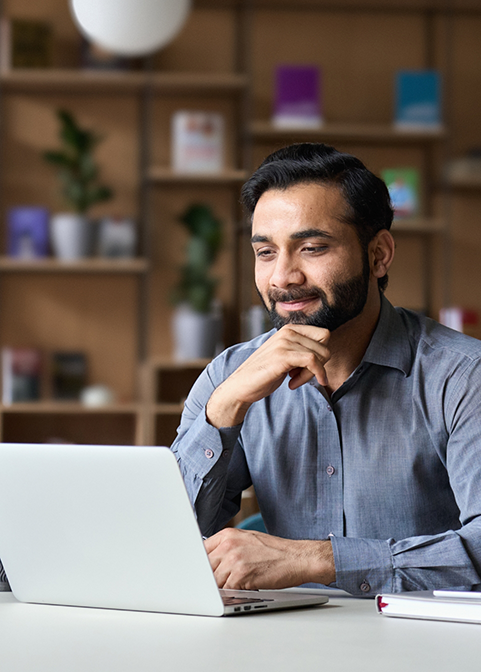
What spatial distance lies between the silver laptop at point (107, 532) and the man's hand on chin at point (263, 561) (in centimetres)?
9

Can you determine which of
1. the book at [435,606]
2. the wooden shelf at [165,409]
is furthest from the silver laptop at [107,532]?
the wooden shelf at [165,409]

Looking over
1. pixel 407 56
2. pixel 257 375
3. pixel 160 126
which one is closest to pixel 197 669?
pixel 257 375

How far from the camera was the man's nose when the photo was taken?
143cm

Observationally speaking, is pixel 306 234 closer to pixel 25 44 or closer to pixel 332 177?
pixel 332 177

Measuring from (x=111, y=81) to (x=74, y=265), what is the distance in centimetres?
79

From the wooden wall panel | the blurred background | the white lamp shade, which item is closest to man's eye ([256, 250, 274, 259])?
the white lamp shade

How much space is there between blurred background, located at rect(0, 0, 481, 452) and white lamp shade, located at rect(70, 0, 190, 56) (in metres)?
1.20

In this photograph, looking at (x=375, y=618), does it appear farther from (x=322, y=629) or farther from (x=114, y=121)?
(x=114, y=121)

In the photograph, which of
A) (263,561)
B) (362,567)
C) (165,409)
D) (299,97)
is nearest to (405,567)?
(362,567)

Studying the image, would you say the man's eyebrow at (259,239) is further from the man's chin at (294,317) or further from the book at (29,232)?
the book at (29,232)

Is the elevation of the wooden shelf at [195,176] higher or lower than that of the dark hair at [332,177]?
higher

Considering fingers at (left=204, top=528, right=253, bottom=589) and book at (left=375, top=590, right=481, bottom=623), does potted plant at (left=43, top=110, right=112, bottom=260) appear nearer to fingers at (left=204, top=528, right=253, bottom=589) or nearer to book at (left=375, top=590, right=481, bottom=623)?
fingers at (left=204, top=528, right=253, bottom=589)

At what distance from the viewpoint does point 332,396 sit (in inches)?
57.5

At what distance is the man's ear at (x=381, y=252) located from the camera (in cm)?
156
